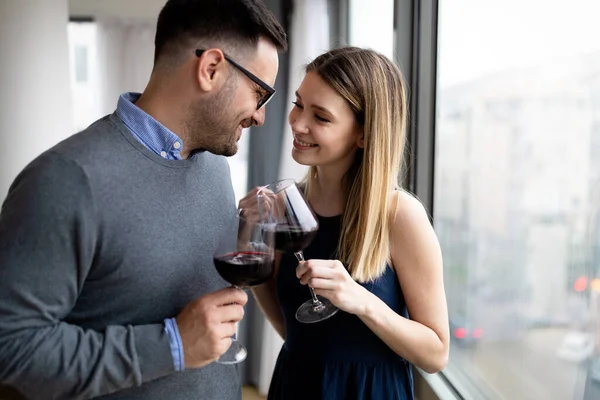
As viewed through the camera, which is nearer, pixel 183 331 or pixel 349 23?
pixel 183 331

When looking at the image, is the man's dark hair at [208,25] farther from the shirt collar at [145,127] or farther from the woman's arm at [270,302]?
the woman's arm at [270,302]

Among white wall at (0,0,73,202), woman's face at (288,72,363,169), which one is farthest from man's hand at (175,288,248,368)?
→ white wall at (0,0,73,202)

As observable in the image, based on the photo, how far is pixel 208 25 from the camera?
47.2 inches

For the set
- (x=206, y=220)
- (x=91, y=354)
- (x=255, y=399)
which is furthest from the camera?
(x=255, y=399)

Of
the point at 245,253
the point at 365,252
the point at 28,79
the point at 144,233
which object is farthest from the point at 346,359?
the point at 28,79

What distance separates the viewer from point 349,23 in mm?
3529

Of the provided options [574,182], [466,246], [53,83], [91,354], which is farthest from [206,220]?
[53,83]

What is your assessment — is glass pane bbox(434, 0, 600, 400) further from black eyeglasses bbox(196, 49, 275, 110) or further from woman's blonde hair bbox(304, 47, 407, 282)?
black eyeglasses bbox(196, 49, 275, 110)

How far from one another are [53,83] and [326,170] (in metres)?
2.42

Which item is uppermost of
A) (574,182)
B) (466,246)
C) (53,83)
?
(53,83)

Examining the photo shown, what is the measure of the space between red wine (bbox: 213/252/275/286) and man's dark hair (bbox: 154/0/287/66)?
469mm

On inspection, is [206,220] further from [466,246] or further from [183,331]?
[466,246]

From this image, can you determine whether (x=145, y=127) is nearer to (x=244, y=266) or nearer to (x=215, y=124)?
(x=215, y=124)

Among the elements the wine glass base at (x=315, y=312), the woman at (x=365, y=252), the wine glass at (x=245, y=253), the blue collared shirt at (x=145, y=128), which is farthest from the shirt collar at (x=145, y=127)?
the wine glass base at (x=315, y=312)
